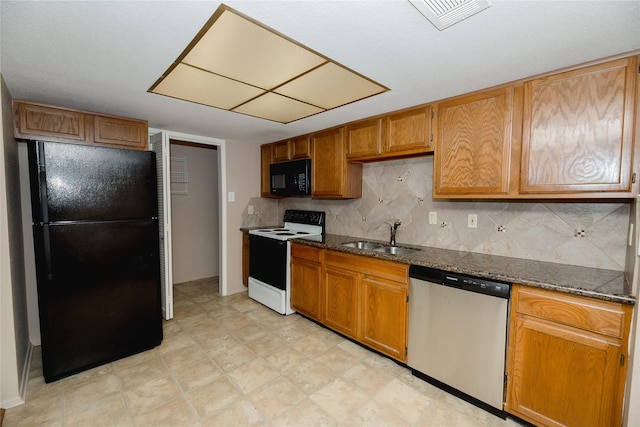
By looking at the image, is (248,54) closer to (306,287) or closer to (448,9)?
(448,9)

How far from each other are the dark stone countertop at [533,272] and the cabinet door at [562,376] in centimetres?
23

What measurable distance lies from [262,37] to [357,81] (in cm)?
74

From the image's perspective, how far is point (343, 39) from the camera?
1389 mm

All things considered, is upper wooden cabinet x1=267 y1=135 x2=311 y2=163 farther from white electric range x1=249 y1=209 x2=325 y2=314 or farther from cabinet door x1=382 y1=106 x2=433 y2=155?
cabinet door x1=382 y1=106 x2=433 y2=155

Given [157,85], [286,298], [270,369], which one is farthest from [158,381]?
[157,85]

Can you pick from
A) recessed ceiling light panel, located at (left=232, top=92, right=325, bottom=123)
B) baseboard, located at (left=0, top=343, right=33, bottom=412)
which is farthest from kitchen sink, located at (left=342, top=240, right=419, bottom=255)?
baseboard, located at (left=0, top=343, right=33, bottom=412)

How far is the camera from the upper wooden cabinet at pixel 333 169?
299 centimetres

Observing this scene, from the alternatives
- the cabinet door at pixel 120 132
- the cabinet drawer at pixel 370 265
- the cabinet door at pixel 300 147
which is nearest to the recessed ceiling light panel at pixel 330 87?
the cabinet door at pixel 300 147

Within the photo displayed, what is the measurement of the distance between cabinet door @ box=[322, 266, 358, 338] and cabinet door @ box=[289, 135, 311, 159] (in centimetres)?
145

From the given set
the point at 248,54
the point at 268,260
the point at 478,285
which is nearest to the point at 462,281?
the point at 478,285

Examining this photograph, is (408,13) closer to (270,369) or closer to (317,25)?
(317,25)

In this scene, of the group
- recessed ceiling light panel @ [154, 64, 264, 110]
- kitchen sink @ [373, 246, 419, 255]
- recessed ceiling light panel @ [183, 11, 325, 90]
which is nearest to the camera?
recessed ceiling light panel @ [183, 11, 325, 90]

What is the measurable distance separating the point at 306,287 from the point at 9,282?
2255mm

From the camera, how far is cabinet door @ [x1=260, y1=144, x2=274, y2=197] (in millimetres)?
3988
